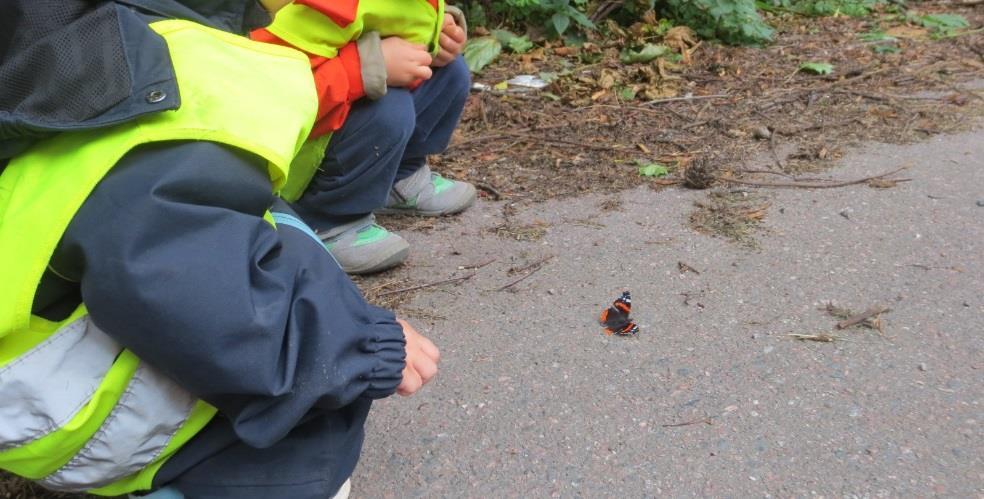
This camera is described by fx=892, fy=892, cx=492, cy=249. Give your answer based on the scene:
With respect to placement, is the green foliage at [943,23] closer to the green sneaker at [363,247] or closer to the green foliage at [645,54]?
the green foliage at [645,54]

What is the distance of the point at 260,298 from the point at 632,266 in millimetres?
1720

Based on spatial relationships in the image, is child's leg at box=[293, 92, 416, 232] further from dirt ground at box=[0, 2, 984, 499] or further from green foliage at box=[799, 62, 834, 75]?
green foliage at box=[799, 62, 834, 75]

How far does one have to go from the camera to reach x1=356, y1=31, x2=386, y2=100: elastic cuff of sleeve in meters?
2.69

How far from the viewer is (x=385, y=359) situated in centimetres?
157

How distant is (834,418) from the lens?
2129 mm

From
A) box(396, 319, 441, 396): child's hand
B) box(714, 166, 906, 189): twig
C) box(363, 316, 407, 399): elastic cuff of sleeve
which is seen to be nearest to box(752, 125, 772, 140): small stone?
box(714, 166, 906, 189): twig

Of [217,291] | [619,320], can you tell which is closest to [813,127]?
[619,320]

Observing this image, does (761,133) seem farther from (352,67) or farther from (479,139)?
(352,67)

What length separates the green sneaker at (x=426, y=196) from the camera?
332 cm

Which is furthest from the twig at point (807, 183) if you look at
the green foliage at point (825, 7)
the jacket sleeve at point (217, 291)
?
the green foliage at point (825, 7)

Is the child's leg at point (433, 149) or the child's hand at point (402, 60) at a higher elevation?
the child's hand at point (402, 60)

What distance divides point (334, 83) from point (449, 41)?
60 cm

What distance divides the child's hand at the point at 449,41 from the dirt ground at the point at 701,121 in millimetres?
611

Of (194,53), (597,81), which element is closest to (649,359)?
(194,53)
